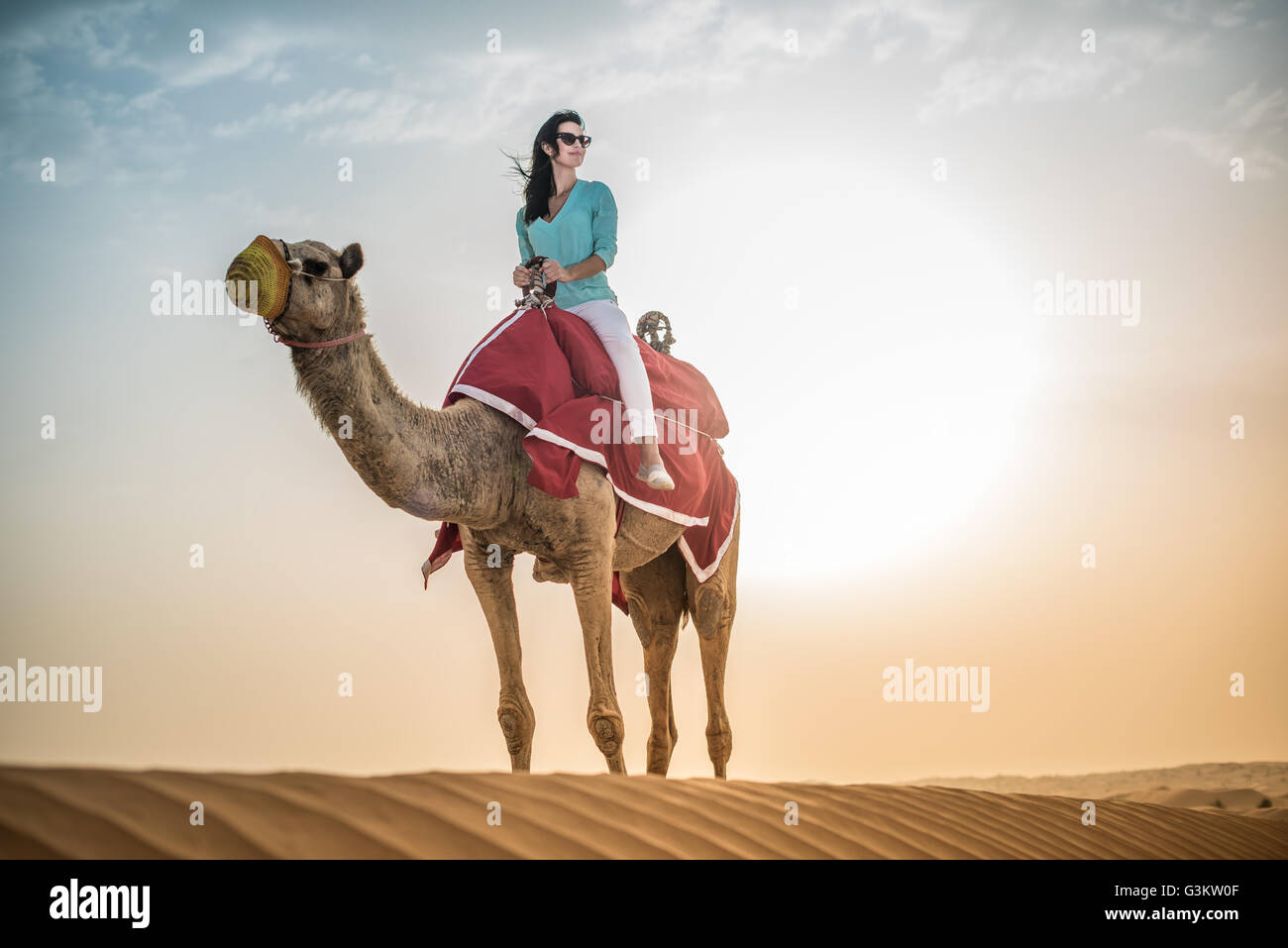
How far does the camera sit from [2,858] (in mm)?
2314

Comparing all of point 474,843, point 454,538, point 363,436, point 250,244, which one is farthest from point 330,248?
point 474,843

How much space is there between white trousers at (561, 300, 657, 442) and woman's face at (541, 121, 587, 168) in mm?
704

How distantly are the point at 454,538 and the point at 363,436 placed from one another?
1.22m

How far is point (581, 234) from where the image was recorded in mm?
5348

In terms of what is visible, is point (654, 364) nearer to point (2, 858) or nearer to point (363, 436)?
point (363, 436)

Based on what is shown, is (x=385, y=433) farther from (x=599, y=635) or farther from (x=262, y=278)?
(x=599, y=635)

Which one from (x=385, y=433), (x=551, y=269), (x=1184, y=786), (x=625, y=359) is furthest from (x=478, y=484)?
(x=1184, y=786)

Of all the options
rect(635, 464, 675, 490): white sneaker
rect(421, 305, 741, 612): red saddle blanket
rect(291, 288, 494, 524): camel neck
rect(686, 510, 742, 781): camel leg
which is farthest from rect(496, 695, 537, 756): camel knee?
rect(686, 510, 742, 781): camel leg

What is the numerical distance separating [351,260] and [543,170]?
1.66 m

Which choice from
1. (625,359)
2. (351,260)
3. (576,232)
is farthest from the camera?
(576,232)

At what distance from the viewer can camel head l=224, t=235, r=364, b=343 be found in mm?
3734

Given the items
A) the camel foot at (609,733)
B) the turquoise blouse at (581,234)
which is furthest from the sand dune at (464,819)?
the turquoise blouse at (581,234)

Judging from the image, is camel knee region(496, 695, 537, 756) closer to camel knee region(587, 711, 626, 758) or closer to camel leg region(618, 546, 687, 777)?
camel knee region(587, 711, 626, 758)
